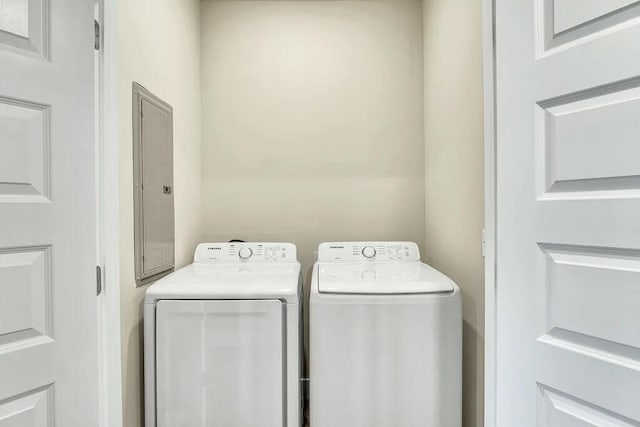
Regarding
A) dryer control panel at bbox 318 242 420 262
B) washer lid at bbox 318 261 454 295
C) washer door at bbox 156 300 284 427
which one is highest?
dryer control panel at bbox 318 242 420 262

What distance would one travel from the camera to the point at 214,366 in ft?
4.63

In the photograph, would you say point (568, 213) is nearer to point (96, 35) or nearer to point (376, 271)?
point (376, 271)

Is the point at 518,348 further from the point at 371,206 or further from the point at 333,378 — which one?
the point at 371,206

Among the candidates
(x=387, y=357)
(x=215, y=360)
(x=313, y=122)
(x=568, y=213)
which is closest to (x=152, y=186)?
(x=215, y=360)

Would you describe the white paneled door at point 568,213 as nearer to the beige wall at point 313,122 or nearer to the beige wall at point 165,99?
the beige wall at point 313,122

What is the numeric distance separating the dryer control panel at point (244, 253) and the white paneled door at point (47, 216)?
0.82 m

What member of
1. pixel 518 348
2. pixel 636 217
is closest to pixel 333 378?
pixel 518 348

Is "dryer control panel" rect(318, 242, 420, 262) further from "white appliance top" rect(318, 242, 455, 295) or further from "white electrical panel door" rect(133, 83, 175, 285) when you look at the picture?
"white electrical panel door" rect(133, 83, 175, 285)

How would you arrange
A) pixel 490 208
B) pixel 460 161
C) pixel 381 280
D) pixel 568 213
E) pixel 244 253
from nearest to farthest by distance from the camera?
pixel 568 213, pixel 490 208, pixel 381 280, pixel 460 161, pixel 244 253

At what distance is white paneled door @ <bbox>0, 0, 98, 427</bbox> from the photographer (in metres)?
0.92

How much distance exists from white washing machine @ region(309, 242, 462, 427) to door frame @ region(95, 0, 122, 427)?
2.40 ft

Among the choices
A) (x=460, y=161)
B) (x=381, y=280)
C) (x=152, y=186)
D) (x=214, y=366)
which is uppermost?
(x=460, y=161)

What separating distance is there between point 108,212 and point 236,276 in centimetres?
60

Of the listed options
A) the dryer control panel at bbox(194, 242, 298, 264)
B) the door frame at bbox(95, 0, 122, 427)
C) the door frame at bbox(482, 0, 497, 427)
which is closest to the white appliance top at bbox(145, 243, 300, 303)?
the dryer control panel at bbox(194, 242, 298, 264)
